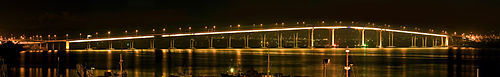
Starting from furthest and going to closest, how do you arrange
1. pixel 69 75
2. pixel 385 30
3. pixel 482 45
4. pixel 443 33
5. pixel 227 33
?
1. pixel 482 45
2. pixel 443 33
3. pixel 385 30
4. pixel 227 33
5. pixel 69 75

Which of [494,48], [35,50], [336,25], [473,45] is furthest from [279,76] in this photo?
[473,45]

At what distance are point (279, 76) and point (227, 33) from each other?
2180 inches

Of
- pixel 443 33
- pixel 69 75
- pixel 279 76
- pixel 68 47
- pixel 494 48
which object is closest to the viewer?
pixel 279 76

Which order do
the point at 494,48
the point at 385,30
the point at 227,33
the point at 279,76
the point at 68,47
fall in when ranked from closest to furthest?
1. the point at 279,76
2. the point at 227,33
3. the point at 68,47
4. the point at 385,30
5. the point at 494,48

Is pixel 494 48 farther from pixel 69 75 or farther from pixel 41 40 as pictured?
pixel 69 75

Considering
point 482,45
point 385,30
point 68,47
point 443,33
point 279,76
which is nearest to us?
point 279,76

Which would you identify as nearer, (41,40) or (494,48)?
(41,40)

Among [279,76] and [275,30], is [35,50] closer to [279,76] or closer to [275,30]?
[275,30]

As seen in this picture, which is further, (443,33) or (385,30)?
(443,33)

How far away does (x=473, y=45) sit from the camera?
12569 centimetres

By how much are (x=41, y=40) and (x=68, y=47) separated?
269 inches

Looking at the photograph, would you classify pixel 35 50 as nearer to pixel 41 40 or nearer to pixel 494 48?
pixel 41 40

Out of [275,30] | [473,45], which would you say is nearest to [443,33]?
[473,45]

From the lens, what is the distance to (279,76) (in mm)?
27688
